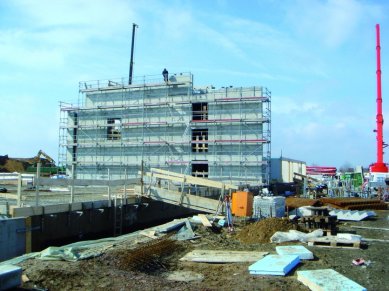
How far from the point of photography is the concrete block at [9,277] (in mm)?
6059

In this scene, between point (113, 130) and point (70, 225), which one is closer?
point (70, 225)

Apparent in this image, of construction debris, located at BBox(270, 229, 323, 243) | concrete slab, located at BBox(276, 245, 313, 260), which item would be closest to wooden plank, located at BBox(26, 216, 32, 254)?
construction debris, located at BBox(270, 229, 323, 243)

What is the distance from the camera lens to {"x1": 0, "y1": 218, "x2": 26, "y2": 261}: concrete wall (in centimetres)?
1192

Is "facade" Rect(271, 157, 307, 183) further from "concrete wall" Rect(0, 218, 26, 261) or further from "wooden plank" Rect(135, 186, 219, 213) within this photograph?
"concrete wall" Rect(0, 218, 26, 261)

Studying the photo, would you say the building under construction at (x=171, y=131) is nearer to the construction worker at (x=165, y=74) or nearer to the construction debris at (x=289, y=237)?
the construction worker at (x=165, y=74)

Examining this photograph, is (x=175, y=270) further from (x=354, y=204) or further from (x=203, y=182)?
(x=354, y=204)

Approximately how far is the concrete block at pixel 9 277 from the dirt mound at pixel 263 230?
20.1 ft

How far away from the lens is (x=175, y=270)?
8.41 meters

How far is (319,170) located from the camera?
57.1 metres

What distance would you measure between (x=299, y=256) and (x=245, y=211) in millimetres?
7781

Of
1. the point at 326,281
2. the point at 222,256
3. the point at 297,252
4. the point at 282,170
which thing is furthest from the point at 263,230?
the point at 282,170

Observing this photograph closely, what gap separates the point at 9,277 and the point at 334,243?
22.6ft

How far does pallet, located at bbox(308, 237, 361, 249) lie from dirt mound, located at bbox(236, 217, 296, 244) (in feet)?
4.22

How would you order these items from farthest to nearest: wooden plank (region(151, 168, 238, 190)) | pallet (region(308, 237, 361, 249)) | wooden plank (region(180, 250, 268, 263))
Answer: wooden plank (region(151, 168, 238, 190))
pallet (region(308, 237, 361, 249))
wooden plank (region(180, 250, 268, 263))
